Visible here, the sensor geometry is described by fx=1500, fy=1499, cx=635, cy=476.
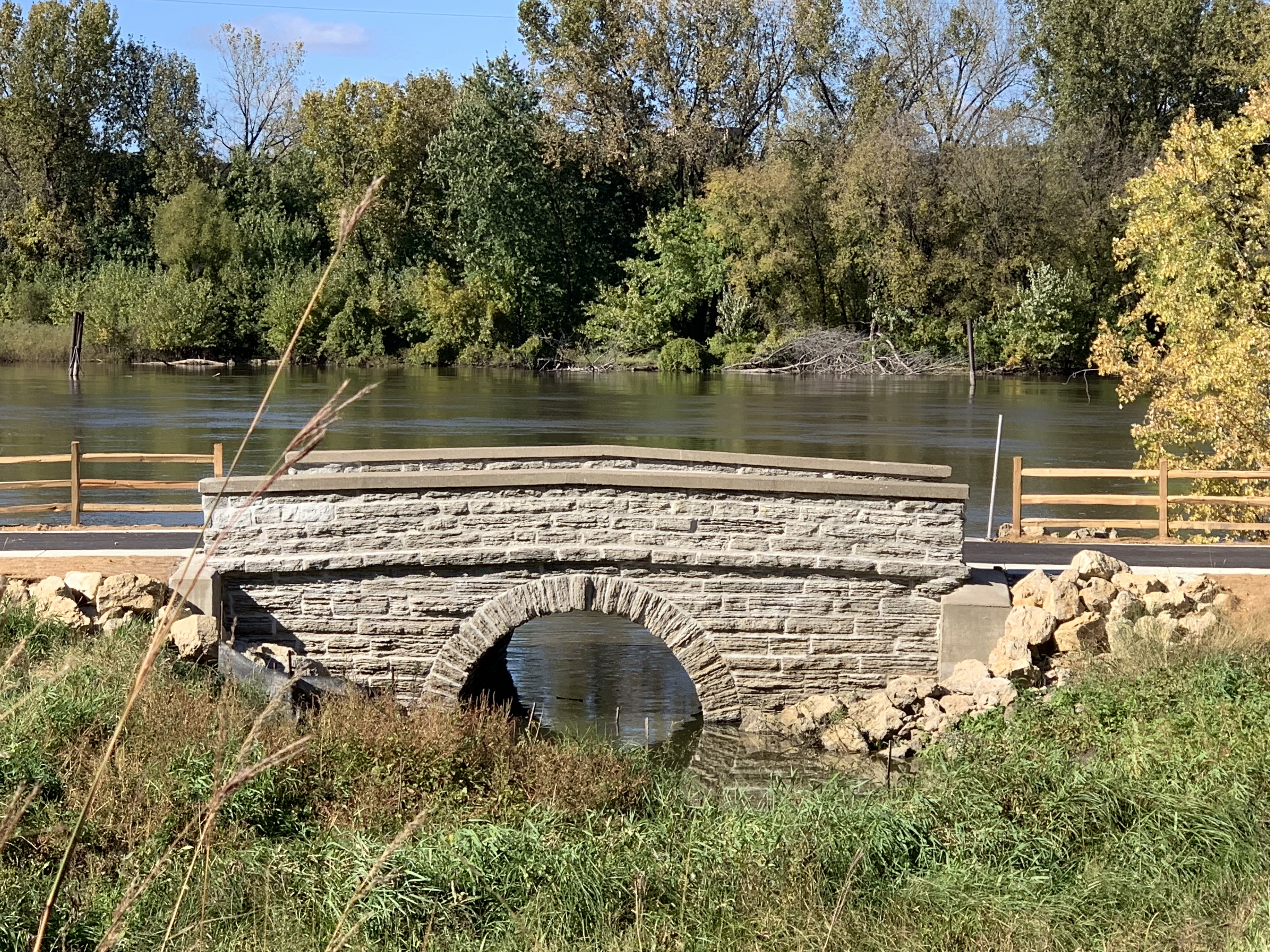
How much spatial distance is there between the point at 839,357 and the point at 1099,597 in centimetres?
4980

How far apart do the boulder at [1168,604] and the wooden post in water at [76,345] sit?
168ft

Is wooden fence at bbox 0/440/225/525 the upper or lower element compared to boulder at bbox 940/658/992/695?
upper

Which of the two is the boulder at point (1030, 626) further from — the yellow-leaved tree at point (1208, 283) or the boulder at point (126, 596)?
the boulder at point (126, 596)

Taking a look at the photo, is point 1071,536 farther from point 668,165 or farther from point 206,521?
point 668,165

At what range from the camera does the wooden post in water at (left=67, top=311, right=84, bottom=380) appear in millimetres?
59688

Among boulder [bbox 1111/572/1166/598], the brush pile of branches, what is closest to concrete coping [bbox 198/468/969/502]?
boulder [bbox 1111/572/1166/598]

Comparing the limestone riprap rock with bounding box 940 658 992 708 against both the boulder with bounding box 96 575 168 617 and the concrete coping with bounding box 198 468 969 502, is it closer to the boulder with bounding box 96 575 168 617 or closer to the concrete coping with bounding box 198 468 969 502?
the concrete coping with bounding box 198 468 969 502

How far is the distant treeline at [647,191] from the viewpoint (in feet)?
204

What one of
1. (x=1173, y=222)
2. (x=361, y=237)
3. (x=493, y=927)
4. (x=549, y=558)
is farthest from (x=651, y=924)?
(x=361, y=237)

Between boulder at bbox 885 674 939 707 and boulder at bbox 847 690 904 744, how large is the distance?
0.29ft

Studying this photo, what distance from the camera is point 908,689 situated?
52.1 feet

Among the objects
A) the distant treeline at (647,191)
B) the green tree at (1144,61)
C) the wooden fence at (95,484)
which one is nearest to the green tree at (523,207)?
the distant treeline at (647,191)

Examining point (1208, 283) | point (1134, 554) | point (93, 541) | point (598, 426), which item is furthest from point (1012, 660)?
point (598, 426)

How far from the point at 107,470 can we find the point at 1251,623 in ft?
91.8
